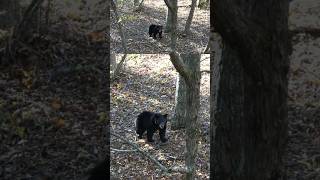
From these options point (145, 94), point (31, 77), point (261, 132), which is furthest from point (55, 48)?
point (145, 94)

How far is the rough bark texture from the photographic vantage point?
559 centimetres

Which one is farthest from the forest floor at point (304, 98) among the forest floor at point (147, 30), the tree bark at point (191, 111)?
the forest floor at point (147, 30)

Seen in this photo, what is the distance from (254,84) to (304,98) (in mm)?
1649

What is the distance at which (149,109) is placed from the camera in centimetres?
628

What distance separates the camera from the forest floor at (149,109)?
5.01 metres

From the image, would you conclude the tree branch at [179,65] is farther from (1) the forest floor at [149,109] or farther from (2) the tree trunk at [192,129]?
(1) the forest floor at [149,109]

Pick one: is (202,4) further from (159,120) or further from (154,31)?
(159,120)

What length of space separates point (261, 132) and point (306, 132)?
1.64 meters

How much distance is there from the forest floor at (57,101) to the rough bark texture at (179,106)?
8.98ft

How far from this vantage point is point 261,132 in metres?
1.88

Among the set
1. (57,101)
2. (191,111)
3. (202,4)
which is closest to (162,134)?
(191,111)

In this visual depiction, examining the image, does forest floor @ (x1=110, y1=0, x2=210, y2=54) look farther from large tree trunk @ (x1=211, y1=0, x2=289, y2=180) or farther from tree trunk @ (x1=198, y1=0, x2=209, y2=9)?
large tree trunk @ (x1=211, y1=0, x2=289, y2=180)

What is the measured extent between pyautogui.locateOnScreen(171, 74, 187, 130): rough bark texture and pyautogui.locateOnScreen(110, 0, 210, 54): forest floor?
1764 millimetres

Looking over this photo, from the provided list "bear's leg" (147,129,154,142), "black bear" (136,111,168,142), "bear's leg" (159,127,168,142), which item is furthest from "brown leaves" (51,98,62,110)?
"bear's leg" (159,127,168,142)
